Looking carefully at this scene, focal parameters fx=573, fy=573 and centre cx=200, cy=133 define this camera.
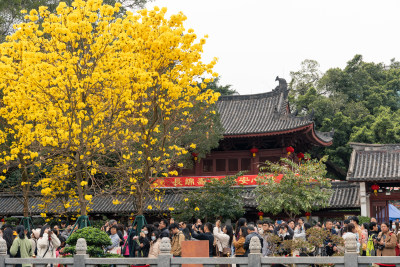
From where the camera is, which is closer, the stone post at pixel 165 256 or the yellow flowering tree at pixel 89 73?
the stone post at pixel 165 256

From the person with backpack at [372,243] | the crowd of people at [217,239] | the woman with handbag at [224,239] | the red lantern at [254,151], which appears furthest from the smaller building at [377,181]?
the woman with handbag at [224,239]

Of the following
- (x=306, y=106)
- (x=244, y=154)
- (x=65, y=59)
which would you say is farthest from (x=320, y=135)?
(x=65, y=59)

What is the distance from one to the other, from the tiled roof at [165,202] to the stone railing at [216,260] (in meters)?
13.4

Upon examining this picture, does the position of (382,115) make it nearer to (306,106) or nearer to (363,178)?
(306,106)

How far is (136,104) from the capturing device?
57.5ft

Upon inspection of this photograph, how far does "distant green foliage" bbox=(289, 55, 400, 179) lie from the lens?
42.2m

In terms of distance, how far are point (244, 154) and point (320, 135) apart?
18.8 feet

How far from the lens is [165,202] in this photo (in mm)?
32188

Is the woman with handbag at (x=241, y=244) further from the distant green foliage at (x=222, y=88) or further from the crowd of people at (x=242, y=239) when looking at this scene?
the distant green foliage at (x=222, y=88)

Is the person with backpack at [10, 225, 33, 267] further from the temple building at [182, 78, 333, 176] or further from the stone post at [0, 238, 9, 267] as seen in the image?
the temple building at [182, 78, 333, 176]

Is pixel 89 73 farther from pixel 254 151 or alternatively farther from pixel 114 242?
pixel 254 151

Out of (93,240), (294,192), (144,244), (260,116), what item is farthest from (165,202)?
(93,240)

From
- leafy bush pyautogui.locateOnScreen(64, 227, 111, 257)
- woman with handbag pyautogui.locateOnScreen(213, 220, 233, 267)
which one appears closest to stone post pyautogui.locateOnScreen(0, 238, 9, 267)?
leafy bush pyautogui.locateOnScreen(64, 227, 111, 257)

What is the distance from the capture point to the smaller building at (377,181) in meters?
27.3
